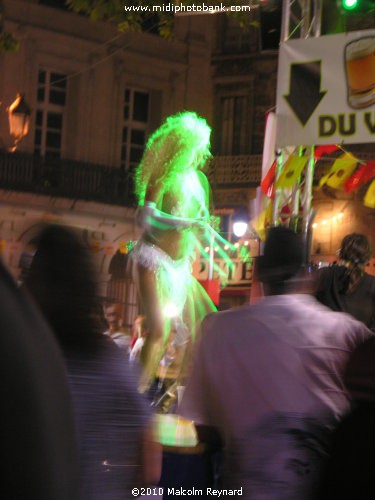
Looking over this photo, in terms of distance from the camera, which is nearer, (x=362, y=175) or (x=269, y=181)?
(x=362, y=175)

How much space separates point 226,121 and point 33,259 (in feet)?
80.7

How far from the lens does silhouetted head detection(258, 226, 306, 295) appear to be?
318 centimetres

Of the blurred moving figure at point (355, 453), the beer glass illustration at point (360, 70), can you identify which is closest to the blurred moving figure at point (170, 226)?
the beer glass illustration at point (360, 70)

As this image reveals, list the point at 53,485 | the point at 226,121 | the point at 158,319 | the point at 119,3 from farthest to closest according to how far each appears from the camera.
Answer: the point at 226,121 → the point at 119,3 → the point at 158,319 → the point at 53,485

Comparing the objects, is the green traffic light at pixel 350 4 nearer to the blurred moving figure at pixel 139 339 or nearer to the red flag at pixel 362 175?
the red flag at pixel 362 175

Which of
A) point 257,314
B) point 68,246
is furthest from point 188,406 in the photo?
point 68,246

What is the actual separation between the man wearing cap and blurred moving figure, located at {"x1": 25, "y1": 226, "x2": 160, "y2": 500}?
33cm

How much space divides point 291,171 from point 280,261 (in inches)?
174

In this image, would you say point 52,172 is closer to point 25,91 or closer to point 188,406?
point 25,91

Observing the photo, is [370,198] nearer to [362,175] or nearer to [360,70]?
[362,175]

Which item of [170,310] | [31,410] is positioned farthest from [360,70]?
[31,410]

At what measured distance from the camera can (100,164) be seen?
23.5 m

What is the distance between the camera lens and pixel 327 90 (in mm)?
7164

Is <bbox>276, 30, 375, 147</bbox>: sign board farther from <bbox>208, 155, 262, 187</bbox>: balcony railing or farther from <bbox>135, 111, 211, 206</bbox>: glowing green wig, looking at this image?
<bbox>208, 155, 262, 187</bbox>: balcony railing
